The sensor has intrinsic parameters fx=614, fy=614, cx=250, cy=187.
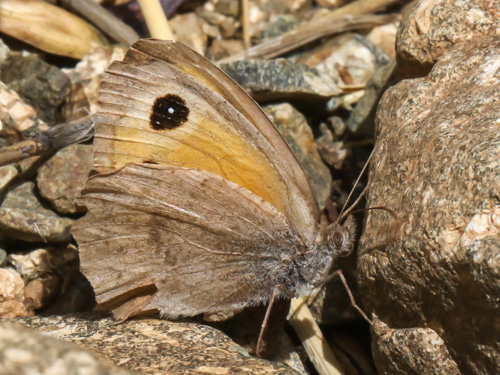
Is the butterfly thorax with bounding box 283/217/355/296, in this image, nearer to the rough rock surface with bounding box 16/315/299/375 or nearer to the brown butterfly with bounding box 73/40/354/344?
the brown butterfly with bounding box 73/40/354/344

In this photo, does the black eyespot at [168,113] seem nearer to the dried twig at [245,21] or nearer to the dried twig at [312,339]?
the dried twig at [312,339]

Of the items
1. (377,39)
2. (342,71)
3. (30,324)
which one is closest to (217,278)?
(30,324)

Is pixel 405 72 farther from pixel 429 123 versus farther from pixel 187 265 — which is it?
pixel 187 265

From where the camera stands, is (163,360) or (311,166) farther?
(311,166)

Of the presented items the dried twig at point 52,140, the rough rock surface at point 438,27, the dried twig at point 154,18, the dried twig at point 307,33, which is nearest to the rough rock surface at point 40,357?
the dried twig at point 52,140

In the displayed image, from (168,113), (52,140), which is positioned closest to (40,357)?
(168,113)

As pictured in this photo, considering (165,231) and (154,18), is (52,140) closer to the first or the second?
(165,231)
